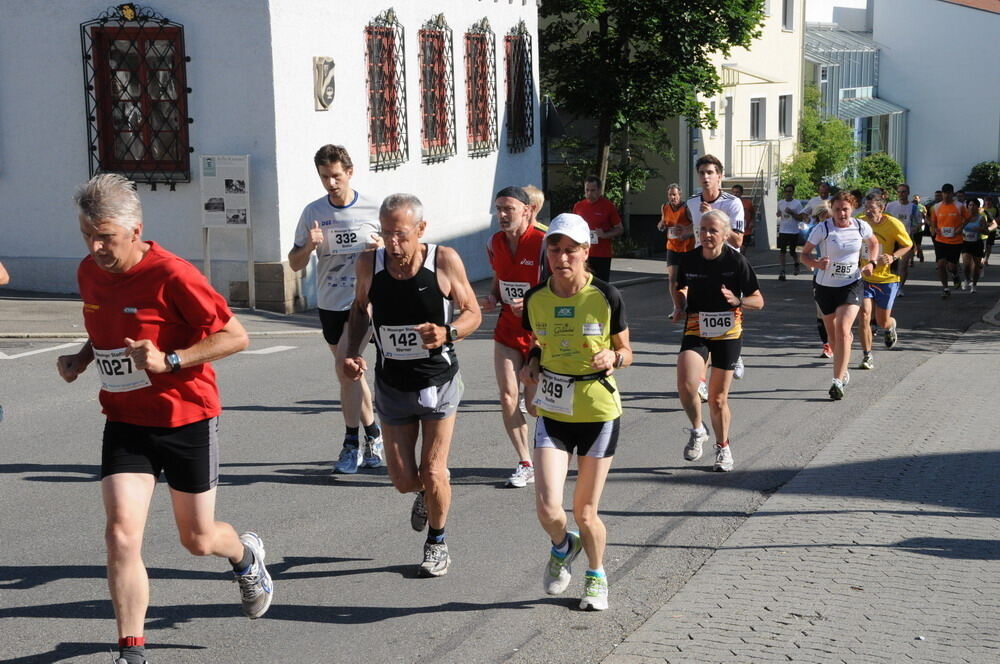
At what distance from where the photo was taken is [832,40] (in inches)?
2245

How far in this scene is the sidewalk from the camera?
551cm

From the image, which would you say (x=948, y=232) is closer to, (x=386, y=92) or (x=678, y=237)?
(x=386, y=92)

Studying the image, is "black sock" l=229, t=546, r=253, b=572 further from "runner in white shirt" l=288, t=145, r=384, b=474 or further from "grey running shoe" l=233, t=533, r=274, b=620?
"runner in white shirt" l=288, t=145, r=384, b=474

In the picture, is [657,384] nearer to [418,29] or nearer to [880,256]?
[880,256]

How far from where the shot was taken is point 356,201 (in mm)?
8656

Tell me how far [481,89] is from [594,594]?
19.3 metres

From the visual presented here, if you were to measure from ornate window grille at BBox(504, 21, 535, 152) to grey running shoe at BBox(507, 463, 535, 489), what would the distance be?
1821 cm

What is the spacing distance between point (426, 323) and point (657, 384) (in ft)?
20.9

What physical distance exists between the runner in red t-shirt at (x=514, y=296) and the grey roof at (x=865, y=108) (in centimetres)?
5051

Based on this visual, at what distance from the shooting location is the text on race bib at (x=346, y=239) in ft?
28.0

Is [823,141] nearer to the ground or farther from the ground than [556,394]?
farther from the ground

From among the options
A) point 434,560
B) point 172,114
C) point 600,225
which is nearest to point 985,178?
point 600,225

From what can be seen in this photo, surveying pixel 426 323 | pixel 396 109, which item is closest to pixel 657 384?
pixel 426 323

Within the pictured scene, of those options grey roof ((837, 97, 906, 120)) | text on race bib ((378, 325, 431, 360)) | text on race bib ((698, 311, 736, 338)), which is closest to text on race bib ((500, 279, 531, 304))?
text on race bib ((698, 311, 736, 338))
